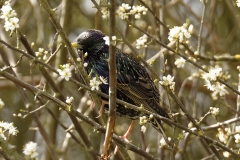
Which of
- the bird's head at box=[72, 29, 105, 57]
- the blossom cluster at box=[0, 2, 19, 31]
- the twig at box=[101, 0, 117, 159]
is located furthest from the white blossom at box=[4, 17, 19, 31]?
the bird's head at box=[72, 29, 105, 57]

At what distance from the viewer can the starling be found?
175 inches

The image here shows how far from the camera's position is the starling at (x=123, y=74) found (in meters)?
4.46

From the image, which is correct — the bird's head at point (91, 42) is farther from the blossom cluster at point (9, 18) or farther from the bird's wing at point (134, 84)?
the blossom cluster at point (9, 18)

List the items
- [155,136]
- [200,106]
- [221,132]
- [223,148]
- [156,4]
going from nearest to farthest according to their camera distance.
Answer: [223,148]
[221,132]
[156,4]
[200,106]
[155,136]

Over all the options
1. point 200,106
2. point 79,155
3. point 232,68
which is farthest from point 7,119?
point 232,68

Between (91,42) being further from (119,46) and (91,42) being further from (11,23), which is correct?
(11,23)

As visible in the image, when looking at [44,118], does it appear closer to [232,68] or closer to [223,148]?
[232,68]

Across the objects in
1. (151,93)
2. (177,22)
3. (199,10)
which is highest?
(199,10)

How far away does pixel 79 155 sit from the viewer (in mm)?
7145

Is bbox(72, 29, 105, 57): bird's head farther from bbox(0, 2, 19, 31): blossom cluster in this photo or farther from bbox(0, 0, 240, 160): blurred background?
bbox(0, 2, 19, 31): blossom cluster

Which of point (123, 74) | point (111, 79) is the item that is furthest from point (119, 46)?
point (111, 79)

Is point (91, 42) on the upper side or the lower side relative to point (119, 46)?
lower

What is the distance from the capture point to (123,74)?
4527mm

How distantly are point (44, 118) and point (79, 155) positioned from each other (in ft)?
2.60
